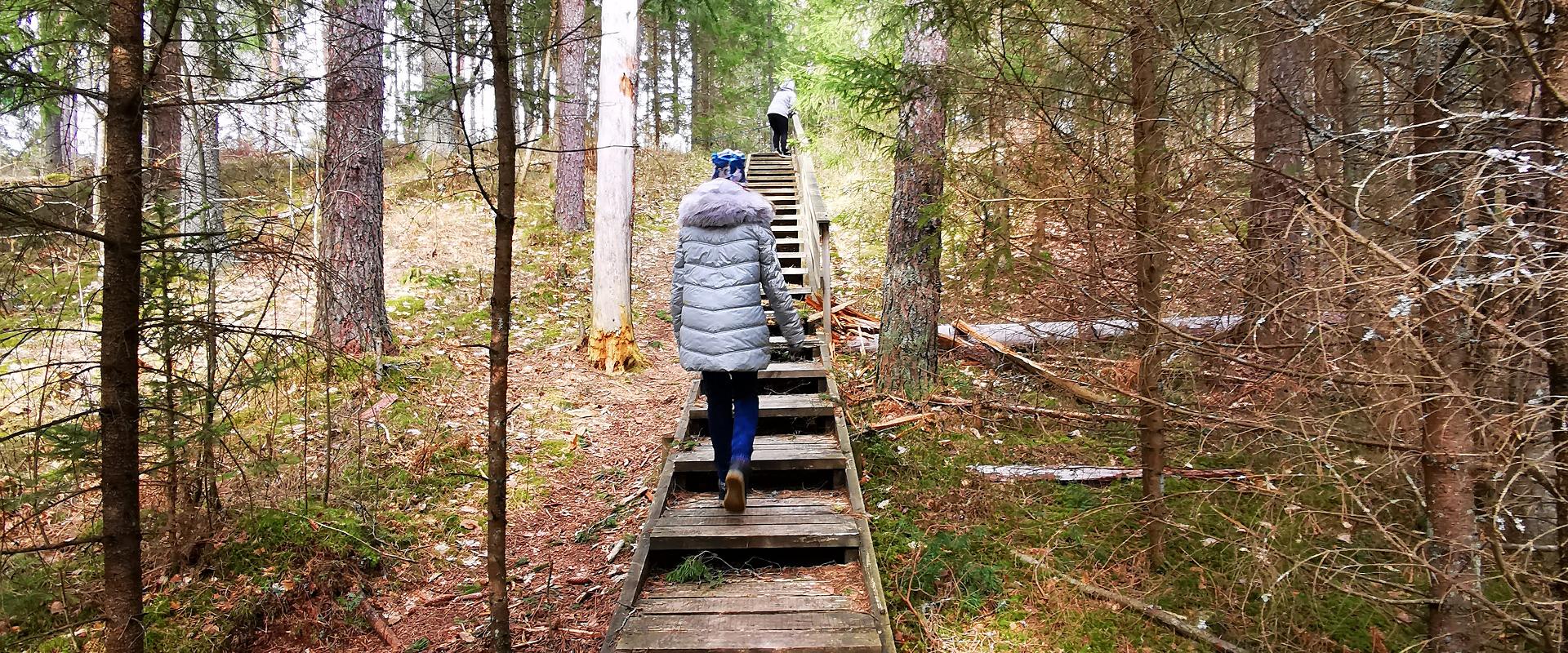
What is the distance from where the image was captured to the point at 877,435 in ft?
19.7

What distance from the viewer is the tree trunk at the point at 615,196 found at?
313 inches

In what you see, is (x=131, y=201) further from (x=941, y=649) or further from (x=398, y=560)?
(x=941, y=649)

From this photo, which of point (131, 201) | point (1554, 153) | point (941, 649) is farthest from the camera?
point (941, 649)

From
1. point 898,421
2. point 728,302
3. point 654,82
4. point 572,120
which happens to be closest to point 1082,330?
point 898,421

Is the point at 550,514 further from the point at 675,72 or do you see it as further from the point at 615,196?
the point at 675,72

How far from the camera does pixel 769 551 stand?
14.4 feet

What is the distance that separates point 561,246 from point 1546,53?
1136cm

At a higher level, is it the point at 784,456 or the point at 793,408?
the point at 793,408

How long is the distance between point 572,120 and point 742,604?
9.34 m

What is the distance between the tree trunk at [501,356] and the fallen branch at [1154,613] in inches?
110

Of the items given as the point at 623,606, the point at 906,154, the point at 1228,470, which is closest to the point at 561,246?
the point at 906,154

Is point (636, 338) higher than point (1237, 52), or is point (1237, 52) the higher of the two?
point (1237, 52)

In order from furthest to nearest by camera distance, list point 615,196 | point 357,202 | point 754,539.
Result: point 615,196
point 357,202
point 754,539

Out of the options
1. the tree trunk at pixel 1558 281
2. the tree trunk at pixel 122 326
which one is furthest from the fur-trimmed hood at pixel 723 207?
the tree trunk at pixel 1558 281
